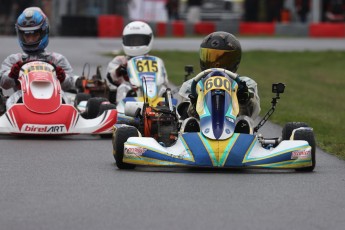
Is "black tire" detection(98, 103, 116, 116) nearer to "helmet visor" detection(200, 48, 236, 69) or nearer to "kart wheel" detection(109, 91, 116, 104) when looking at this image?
"kart wheel" detection(109, 91, 116, 104)

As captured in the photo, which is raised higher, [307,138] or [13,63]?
[13,63]

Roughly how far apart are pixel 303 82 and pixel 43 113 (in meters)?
13.7

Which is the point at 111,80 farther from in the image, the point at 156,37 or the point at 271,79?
the point at 156,37

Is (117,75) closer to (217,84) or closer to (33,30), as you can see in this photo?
(33,30)

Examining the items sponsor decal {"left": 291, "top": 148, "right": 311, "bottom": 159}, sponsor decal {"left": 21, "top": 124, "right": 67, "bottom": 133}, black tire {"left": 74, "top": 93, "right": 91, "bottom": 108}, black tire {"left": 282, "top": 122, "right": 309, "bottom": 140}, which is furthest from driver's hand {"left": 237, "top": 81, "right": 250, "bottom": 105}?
black tire {"left": 74, "top": 93, "right": 91, "bottom": 108}

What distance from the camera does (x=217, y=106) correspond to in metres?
10.8

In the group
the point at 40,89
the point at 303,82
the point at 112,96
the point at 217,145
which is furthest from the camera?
the point at 303,82

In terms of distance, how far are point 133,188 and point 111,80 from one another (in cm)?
762

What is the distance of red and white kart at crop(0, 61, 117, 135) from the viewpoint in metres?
13.6

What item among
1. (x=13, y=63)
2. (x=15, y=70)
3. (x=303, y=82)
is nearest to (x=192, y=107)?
(x=15, y=70)

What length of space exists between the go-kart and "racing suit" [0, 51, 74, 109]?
3.47 metres

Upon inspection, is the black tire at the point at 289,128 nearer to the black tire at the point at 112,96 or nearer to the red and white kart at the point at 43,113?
the red and white kart at the point at 43,113

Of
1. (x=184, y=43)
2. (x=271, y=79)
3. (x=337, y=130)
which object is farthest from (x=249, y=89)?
(x=184, y=43)

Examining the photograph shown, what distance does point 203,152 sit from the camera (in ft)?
34.2
